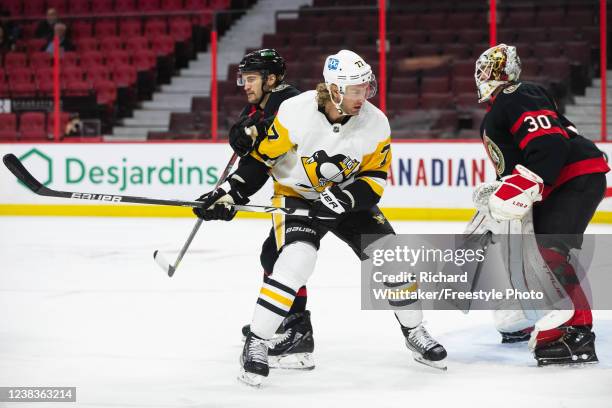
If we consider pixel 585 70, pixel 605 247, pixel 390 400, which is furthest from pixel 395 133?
pixel 390 400

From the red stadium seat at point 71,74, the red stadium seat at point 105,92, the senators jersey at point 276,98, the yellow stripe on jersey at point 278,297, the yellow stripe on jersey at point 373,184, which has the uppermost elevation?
the red stadium seat at point 71,74

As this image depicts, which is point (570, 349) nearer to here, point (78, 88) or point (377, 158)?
point (377, 158)

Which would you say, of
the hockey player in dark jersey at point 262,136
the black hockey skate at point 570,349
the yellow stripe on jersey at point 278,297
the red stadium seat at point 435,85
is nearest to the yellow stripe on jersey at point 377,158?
the hockey player in dark jersey at point 262,136

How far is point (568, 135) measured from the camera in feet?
10.8

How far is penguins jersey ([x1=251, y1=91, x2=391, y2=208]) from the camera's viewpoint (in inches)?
121

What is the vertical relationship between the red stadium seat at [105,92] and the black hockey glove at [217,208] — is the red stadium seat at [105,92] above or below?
above

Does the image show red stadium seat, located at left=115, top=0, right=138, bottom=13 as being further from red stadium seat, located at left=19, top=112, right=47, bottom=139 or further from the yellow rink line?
the yellow rink line

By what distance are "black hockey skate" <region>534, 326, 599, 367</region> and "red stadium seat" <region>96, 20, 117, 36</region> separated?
755cm

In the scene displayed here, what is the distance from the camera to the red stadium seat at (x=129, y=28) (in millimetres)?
9891

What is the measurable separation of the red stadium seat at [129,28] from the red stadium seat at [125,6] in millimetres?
1715

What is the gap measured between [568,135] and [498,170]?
27 cm

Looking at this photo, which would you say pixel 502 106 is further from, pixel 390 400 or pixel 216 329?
pixel 216 329

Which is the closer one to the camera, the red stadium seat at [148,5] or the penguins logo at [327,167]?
the penguins logo at [327,167]

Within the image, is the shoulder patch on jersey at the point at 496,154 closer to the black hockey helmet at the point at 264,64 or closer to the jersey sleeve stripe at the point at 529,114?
the jersey sleeve stripe at the point at 529,114
